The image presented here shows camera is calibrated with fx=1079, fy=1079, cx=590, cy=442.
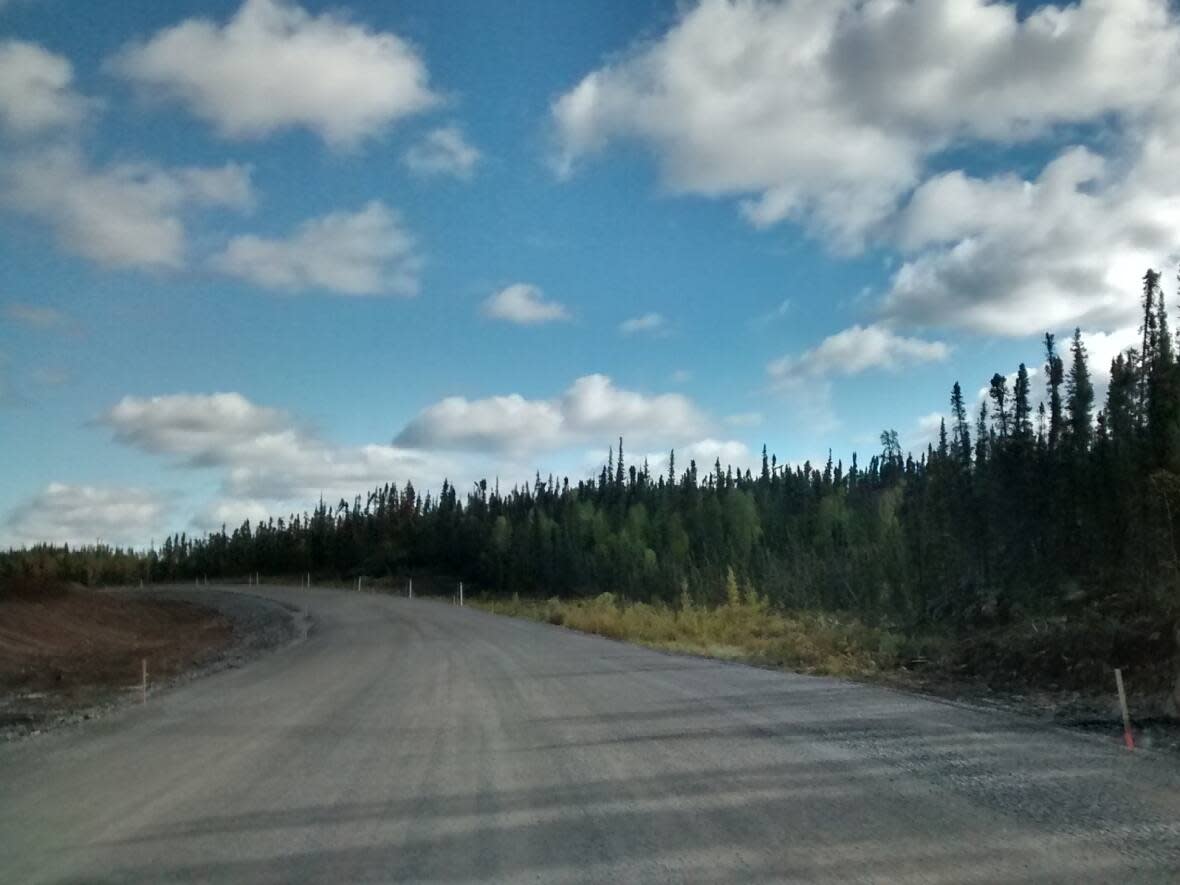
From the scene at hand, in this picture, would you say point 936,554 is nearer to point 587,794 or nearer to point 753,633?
point 753,633

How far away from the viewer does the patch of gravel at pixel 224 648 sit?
1593 cm

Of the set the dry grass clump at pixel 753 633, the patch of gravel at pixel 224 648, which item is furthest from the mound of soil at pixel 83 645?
the dry grass clump at pixel 753 633

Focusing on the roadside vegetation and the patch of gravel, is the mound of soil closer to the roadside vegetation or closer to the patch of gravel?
the patch of gravel

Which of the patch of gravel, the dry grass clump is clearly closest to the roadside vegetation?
the dry grass clump

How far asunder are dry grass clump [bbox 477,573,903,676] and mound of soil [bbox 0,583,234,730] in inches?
499

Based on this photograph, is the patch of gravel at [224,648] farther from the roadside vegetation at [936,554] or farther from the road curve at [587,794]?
the roadside vegetation at [936,554]

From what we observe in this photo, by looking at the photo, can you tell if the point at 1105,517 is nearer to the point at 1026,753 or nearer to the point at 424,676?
the point at 424,676

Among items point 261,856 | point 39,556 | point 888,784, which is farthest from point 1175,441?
point 39,556

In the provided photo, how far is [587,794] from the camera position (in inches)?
348

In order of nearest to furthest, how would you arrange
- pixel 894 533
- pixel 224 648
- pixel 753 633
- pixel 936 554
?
pixel 753 633 < pixel 224 648 < pixel 936 554 < pixel 894 533

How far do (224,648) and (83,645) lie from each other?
665cm

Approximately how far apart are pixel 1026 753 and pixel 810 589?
43153 mm

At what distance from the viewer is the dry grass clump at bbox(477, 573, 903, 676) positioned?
22953 mm

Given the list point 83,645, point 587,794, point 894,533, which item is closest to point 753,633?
point 83,645
